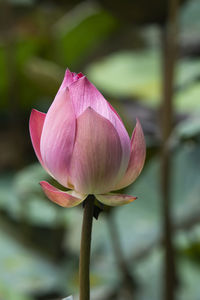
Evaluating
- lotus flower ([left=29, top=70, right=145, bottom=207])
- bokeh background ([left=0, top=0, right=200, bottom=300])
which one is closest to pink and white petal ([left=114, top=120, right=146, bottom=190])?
lotus flower ([left=29, top=70, right=145, bottom=207])

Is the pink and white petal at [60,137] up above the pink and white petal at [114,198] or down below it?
above

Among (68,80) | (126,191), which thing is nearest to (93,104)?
(68,80)

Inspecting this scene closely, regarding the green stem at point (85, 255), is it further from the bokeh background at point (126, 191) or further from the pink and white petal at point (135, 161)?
the bokeh background at point (126, 191)

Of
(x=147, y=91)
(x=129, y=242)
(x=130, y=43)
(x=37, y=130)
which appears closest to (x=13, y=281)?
(x=129, y=242)

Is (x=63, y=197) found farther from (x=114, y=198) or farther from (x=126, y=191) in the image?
(x=126, y=191)

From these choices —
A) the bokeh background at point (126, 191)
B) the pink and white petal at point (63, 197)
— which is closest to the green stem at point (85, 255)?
the pink and white petal at point (63, 197)

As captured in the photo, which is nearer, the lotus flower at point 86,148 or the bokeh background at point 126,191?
the lotus flower at point 86,148
